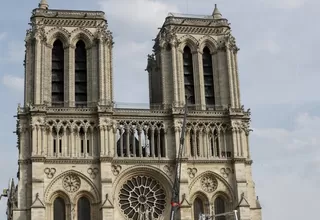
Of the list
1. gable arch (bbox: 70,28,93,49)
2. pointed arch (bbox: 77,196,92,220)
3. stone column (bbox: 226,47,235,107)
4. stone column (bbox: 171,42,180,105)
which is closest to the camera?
pointed arch (bbox: 77,196,92,220)

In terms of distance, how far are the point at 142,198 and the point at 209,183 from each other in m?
5.67

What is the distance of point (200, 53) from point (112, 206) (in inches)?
630

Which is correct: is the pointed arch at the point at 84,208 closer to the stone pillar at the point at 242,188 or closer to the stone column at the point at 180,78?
the stone column at the point at 180,78

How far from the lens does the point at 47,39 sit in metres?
59.2

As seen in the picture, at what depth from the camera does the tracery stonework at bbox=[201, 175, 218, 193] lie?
5788 centimetres

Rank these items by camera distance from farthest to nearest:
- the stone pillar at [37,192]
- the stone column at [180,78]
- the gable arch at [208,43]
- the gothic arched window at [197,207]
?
the gable arch at [208,43] → the stone column at [180,78] → the gothic arched window at [197,207] → the stone pillar at [37,192]

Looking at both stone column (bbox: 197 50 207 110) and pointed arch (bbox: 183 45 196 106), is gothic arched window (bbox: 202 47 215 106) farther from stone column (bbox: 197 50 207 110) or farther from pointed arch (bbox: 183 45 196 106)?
pointed arch (bbox: 183 45 196 106)

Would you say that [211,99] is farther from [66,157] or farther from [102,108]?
[66,157]

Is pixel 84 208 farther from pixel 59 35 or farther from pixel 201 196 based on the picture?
pixel 59 35

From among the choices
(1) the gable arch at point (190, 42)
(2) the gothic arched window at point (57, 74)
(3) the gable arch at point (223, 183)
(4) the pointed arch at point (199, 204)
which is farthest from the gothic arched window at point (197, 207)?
(2) the gothic arched window at point (57, 74)

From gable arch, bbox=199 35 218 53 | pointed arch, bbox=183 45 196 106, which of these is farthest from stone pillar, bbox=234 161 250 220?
gable arch, bbox=199 35 218 53

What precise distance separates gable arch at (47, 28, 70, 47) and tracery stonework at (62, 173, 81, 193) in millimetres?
11464

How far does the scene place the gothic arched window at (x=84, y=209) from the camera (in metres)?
55.6

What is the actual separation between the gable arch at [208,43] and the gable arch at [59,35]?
11.6 m
